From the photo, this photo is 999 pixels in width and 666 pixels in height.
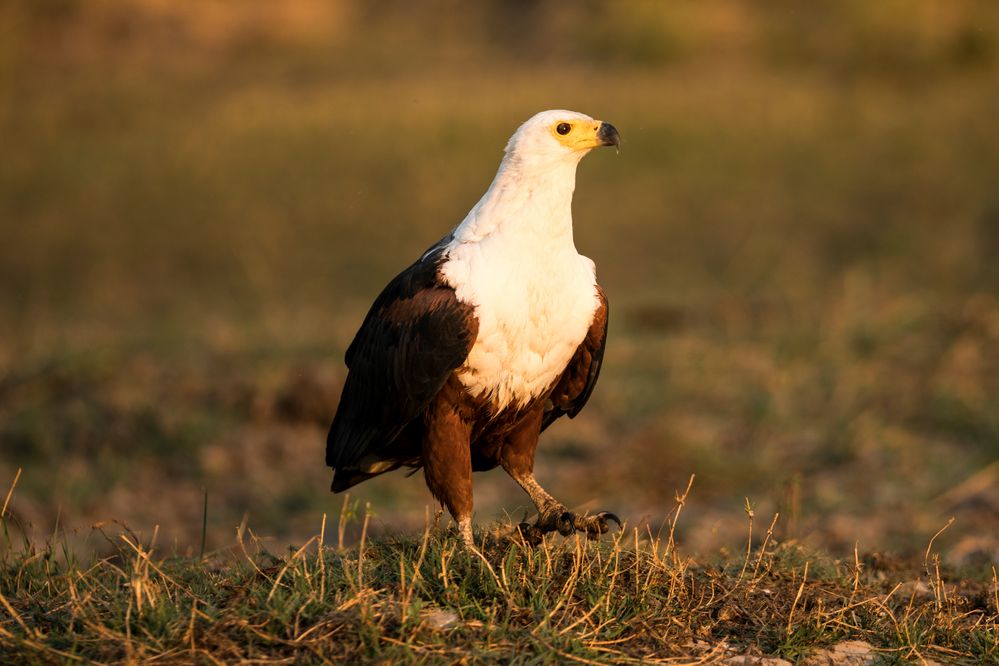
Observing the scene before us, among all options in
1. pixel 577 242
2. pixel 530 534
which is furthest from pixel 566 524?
pixel 577 242

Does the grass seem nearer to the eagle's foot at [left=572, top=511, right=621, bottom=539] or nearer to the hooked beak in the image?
the eagle's foot at [left=572, top=511, right=621, bottom=539]

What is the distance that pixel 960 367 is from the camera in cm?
894

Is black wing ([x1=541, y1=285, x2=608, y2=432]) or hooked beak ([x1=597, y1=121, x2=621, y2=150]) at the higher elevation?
hooked beak ([x1=597, y1=121, x2=621, y2=150])

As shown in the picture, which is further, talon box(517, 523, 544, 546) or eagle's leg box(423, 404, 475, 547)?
eagle's leg box(423, 404, 475, 547)

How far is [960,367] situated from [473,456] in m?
5.18

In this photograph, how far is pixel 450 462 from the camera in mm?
4363

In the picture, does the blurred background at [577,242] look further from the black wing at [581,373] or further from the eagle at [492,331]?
the eagle at [492,331]

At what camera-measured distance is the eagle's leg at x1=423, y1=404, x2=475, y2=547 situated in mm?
4312

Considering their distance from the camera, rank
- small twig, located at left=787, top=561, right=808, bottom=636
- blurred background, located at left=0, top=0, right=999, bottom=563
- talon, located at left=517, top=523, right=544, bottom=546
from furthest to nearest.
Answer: blurred background, located at left=0, top=0, right=999, bottom=563 → talon, located at left=517, top=523, right=544, bottom=546 → small twig, located at left=787, top=561, right=808, bottom=636

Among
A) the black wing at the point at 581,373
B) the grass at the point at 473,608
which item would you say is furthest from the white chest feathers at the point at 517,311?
the grass at the point at 473,608

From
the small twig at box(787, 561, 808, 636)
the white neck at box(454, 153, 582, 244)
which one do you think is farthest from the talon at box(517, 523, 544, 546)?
the white neck at box(454, 153, 582, 244)

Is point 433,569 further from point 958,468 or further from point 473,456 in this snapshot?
point 958,468

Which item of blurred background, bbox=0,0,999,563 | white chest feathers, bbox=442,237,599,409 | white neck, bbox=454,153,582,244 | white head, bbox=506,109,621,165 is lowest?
blurred background, bbox=0,0,999,563

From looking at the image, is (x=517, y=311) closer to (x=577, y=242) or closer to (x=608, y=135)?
(x=608, y=135)
